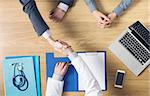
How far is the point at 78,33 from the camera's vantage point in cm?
135

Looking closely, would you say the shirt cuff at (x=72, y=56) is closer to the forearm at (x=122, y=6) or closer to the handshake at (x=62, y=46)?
the handshake at (x=62, y=46)

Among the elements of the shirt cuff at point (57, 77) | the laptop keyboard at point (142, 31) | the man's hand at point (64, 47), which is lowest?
the shirt cuff at point (57, 77)

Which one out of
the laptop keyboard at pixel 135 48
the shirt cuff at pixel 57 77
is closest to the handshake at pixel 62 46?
the shirt cuff at pixel 57 77

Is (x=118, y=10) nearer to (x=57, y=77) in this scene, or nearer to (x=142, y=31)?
(x=142, y=31)

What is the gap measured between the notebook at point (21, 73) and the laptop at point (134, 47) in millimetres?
356

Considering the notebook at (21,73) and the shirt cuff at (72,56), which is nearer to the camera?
the shirt cuff at (72,56)

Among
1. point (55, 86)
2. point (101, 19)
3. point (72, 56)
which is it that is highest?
point (101, 19)

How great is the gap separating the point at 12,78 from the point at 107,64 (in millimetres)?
400

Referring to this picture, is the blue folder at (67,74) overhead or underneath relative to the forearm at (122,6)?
underneath

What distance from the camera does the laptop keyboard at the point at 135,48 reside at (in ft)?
4.32

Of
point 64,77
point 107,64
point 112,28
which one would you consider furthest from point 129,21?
point 64,77

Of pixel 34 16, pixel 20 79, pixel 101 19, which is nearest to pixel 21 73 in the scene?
pixel 20 79

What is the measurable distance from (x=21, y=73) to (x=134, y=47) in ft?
1.57

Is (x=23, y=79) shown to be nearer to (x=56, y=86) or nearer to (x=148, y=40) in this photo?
(x=56, y=86)
